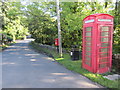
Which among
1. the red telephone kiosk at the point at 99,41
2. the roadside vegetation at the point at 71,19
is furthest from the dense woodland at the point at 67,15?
the red telephone kiosk at the point at 99,41

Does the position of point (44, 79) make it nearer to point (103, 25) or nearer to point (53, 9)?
point (103, 25)

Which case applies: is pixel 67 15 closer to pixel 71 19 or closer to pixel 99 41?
pixel 71 19

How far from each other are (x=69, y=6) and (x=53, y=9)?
2910mm

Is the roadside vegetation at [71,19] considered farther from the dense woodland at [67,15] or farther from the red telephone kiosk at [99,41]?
the red telephone kiosk at [99,41]

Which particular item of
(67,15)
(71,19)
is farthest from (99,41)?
(67,15)

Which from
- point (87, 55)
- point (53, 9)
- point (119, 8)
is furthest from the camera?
point (53, 9)

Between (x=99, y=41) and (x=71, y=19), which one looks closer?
(x=99, y=41)

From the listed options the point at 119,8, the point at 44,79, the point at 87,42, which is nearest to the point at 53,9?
the point at 119,8

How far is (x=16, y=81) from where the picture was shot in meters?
4.76

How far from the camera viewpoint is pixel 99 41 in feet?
17.1

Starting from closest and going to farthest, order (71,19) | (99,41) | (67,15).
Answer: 1. (99,41)
2. (71,19)
3. (67,15)

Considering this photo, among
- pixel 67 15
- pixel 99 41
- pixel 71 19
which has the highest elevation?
pixel 67 15

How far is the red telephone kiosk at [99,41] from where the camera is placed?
5.12 meters

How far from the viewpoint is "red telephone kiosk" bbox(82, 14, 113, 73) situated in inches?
202
